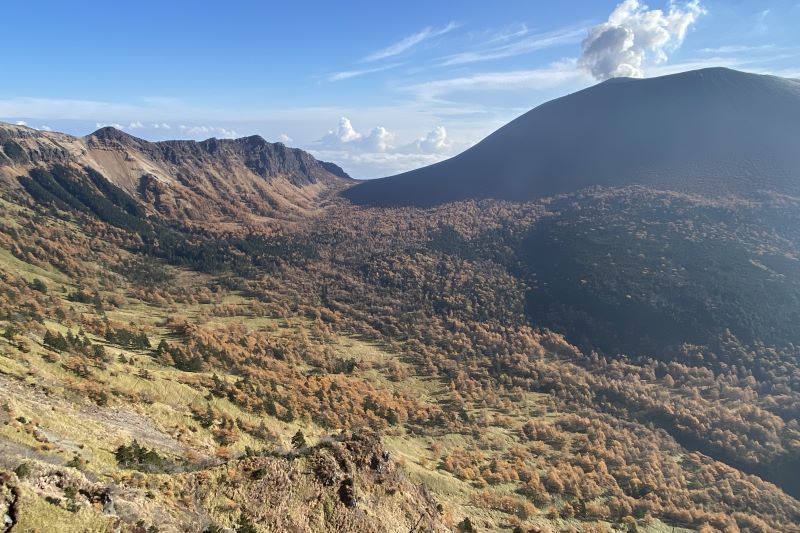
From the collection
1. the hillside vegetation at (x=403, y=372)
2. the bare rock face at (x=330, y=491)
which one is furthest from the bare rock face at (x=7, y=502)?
the bare rock face at (x=330, y=491)

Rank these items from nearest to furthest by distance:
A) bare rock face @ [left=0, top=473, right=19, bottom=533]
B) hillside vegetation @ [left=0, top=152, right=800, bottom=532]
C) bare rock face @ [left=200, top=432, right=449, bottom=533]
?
1. bare rock face @ [left=0, top=473, right=19, bottom=533]
2. bare rock face @ [left=200, top=432, right=449, bottom=533]
3. hillside vegetation @ [left=0, top=152, right=800, bottom=532]

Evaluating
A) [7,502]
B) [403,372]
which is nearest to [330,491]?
[7,502]

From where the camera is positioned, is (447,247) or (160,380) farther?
(447,247)

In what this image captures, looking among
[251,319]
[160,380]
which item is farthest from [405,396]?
[251,319]

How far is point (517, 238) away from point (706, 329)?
79763mm

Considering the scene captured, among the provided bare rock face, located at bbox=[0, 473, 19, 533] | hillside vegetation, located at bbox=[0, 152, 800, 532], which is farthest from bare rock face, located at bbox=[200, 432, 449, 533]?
bare rock face, located at bbox=[0, 473, 19, 533]

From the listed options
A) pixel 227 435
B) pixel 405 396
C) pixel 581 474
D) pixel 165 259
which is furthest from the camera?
pixel 165 259

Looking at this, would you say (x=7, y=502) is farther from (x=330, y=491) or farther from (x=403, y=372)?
(x=403, y=372)

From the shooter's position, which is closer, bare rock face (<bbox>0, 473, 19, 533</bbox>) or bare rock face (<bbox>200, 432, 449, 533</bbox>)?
bare rock face (<bbox>0, 473, 19, 533</bbox>)

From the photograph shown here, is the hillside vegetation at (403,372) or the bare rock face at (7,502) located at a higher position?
the bare rock face at (7,502)

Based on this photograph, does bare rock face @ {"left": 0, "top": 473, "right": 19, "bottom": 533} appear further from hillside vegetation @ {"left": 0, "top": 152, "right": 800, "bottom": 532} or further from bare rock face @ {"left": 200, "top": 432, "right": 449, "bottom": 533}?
bare rock face @ {"left": 200, "top": 432, "right": 449, "bottom": 533}

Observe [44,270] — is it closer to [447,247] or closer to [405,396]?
[405,396]

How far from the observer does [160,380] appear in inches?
1736

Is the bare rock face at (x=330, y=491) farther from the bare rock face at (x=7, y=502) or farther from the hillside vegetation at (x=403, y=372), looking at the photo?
the bare rock face at (x=7, y=502)
